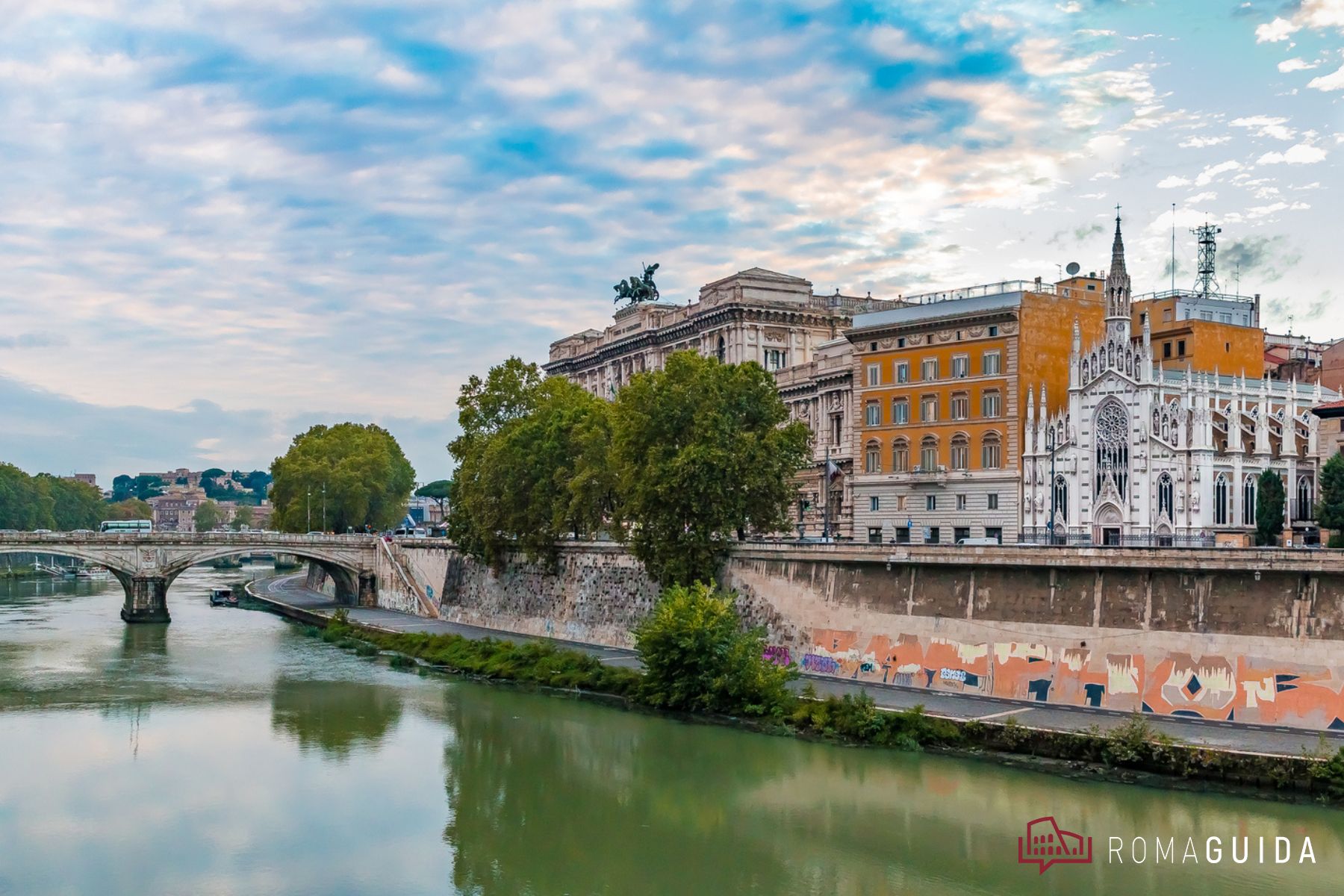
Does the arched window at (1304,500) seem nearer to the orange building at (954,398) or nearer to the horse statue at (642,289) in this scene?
the orange building at (954,398)

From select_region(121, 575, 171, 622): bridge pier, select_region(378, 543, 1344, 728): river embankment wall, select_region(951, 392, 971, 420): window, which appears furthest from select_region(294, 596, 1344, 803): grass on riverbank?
select_region(121, 575, 171, 622): bridge pier

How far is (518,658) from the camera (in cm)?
4231

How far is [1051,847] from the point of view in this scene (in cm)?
2325

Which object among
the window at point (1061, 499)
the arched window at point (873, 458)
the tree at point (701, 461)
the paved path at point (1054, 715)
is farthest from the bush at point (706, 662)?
the arched window at point (873, 458)

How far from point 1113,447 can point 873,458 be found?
967 cm

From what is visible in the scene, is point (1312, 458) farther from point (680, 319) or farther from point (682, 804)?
point (680, 319)

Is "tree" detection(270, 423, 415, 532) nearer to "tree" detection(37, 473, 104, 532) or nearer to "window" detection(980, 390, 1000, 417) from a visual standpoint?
"tree" detection(37, 473, 104, 532)

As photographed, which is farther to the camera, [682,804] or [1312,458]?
[1312,458]

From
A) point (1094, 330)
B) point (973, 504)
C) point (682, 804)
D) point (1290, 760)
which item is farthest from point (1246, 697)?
point (1094, 330)

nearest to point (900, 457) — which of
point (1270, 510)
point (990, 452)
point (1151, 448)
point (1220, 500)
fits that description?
point (990, 452)

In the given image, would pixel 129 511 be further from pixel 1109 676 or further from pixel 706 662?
pixel 1109 676

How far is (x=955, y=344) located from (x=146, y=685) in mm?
28445

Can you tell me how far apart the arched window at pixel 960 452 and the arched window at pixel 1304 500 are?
10381mm

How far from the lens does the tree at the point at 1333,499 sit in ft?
125
